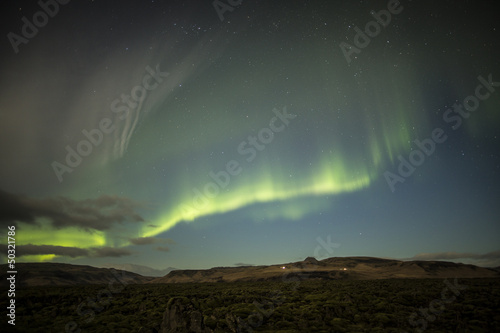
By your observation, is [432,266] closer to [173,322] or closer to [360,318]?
[360,318]

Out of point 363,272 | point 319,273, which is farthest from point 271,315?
point 363,272

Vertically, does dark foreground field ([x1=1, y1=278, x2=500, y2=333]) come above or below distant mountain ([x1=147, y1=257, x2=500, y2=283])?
above

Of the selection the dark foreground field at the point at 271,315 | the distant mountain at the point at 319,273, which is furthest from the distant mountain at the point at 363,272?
the dark foreground field at the point at 271,315

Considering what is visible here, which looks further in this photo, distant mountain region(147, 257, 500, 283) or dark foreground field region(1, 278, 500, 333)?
distant mountain region(147, 257, 500, 283)

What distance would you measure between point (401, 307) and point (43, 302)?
1686 inches

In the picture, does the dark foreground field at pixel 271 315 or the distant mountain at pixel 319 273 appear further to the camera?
the distant mountain at pixel 319 273

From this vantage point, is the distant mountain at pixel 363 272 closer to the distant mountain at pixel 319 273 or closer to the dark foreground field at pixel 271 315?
the distant mountain at pixel 319 273

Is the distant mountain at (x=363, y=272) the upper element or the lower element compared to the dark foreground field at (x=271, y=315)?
lower

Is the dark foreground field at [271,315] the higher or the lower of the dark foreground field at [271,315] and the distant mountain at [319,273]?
the higher

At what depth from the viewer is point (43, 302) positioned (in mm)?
32781

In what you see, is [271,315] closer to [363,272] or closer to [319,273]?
[319,273]

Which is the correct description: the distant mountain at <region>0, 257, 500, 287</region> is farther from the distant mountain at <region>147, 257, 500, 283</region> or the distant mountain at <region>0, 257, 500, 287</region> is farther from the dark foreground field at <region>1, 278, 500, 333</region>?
the dark foreground field at <region>1, 278, 500, 333</region>

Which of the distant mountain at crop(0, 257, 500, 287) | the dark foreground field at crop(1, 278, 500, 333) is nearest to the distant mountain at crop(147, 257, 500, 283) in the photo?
the distant mountain at crop(0, 257, 500, 287)

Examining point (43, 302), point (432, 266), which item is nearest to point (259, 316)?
point (43, 302)
